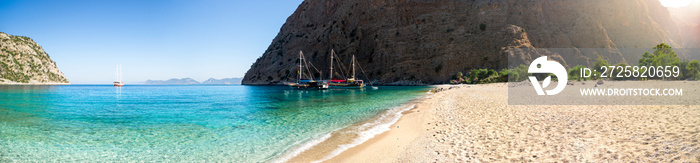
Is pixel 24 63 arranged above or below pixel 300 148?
above

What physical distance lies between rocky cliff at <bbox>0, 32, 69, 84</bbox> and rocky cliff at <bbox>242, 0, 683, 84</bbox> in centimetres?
12258

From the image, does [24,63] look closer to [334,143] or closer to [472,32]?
[472,32]

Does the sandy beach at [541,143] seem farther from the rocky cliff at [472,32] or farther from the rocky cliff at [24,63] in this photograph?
the rocky cliff at [24,63]

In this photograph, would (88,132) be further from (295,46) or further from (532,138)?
(295,46)

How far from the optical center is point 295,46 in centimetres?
12775

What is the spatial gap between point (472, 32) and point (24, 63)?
174 meters

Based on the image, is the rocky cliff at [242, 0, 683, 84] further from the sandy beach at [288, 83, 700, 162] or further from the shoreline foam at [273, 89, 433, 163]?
the shoreline foam at [273, 89, 433, 163]

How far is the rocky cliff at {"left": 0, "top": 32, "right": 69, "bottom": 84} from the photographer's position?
381ft

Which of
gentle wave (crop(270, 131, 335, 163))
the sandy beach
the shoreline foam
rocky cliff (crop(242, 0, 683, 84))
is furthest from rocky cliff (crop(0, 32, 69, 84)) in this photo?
the sandy beach

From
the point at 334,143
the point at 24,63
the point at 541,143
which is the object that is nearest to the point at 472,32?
the point at 334,143

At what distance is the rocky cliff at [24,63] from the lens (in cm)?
11606

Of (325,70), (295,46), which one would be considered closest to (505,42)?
(325,70)

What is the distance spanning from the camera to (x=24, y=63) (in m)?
123

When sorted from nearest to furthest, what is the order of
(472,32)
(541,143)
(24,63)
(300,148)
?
(541,143)
(300,148)
(472,32)
(24,63)
